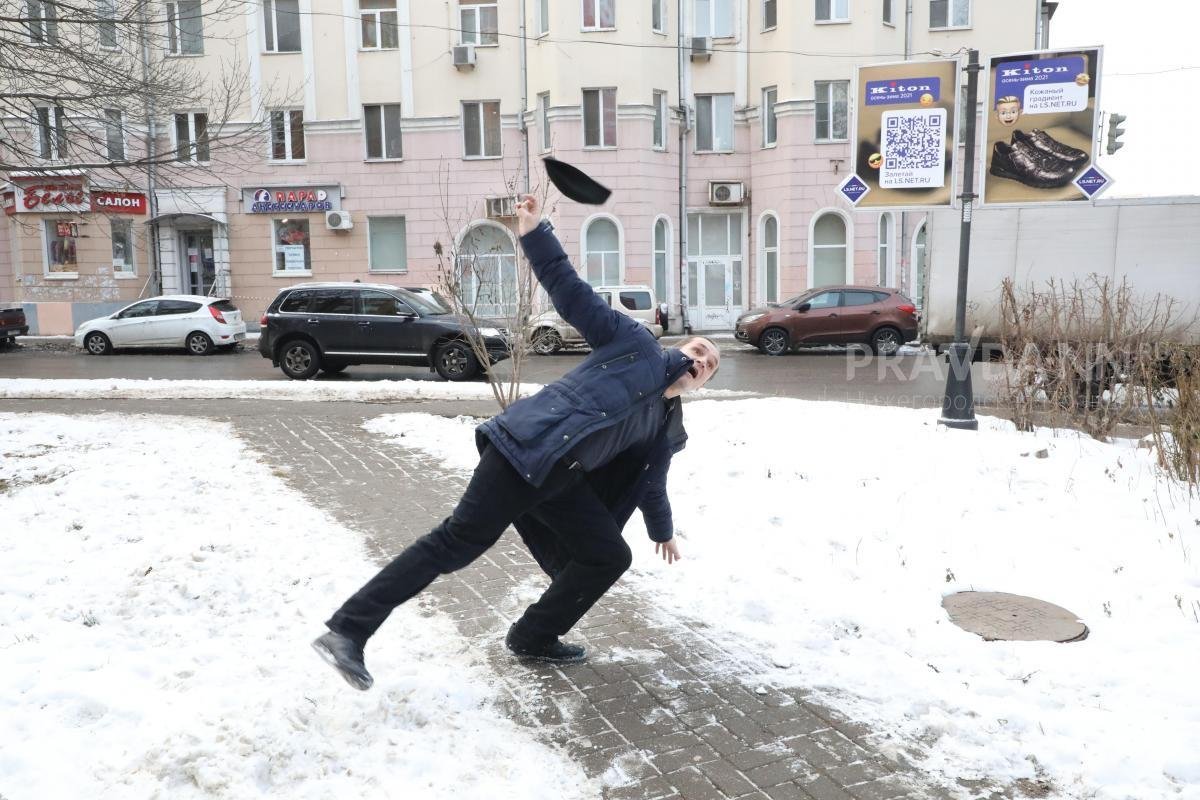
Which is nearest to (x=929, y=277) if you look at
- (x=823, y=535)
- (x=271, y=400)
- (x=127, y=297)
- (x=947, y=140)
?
(x=947, y=140)

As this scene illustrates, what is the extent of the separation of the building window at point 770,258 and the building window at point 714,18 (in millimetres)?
5720

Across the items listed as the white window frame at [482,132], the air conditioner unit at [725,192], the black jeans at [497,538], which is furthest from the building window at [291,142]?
the black jeans at [497,538]

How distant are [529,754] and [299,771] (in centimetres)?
77

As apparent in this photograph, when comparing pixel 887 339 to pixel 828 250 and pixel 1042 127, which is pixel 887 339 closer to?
pixel 828 250

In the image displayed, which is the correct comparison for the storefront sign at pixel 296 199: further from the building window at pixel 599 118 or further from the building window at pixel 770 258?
the building window at pixel 770 258

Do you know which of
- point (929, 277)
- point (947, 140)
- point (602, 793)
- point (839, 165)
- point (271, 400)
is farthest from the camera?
point (839, 165)

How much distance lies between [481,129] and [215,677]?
27.1 meters

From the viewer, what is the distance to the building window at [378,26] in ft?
95.6

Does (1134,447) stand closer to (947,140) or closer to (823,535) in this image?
(823,535)

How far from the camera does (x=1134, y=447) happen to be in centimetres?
818

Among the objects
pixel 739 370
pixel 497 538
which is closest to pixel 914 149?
pixel 739 370

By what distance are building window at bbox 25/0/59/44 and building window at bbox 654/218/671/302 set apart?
19.5m

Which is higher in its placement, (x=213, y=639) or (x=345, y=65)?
(x=345, y=65)

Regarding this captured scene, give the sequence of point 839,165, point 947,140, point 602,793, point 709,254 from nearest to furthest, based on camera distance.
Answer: point 602,793 < point 947,140 < point 839,165 < point 709,254
